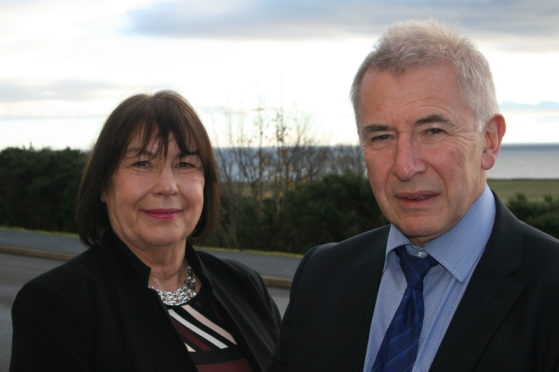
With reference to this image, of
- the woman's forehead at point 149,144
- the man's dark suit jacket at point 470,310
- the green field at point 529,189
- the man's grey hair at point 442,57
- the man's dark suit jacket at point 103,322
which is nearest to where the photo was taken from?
the man's dark suit jacket at point 470,310

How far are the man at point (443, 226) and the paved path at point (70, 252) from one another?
864 cm

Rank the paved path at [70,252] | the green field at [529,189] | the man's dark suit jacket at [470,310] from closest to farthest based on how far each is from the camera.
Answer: the man's dark suit jacket at [470,310] < the paved path at [70,252] < the green field at [529,189]

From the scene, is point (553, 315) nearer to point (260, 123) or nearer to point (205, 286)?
point (205, 286)

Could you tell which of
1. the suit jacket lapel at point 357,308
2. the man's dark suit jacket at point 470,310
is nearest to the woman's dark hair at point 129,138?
the man's dark suit jacket at point 470,310

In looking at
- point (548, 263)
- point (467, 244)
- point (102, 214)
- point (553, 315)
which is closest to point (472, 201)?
point (467, 244)

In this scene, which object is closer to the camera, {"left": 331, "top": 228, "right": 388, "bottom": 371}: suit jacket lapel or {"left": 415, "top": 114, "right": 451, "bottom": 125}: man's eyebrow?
{"left": 415, "top": 114, "right": 451, "bottom": 125}: man's eyebrow

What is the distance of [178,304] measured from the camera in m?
3.41

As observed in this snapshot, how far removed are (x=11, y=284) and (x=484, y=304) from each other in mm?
10902

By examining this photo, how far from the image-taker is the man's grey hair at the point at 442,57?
7.51ft

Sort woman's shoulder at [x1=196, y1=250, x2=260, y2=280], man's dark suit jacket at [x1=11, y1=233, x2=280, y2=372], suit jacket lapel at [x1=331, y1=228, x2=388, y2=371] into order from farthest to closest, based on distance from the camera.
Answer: woman's shoulder at [x1=196, y1=250, x2=260, y2=280], man's dark suit jacket at [x1=11, y1=233, x2=280, y2=372], suit jacket lapel at [x1=331, y1=228, x2=388, y2=371]

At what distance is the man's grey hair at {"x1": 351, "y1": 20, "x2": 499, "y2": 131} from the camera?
2289 mm

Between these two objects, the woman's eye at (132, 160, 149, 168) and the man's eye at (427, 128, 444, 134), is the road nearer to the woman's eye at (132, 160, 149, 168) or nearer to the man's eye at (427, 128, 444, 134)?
the woman's eye at (132, 160, 149, 168)

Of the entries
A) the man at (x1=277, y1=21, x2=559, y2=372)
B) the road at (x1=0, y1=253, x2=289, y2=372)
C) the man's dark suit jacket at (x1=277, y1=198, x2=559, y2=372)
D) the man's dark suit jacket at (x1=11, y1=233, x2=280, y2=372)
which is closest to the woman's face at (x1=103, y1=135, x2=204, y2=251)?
the man's dark suit jacket at (x1=11, y1=233, x2=280, y2=372)

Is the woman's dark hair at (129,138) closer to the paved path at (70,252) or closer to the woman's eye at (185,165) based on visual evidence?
the woman's eye at (185,165)
